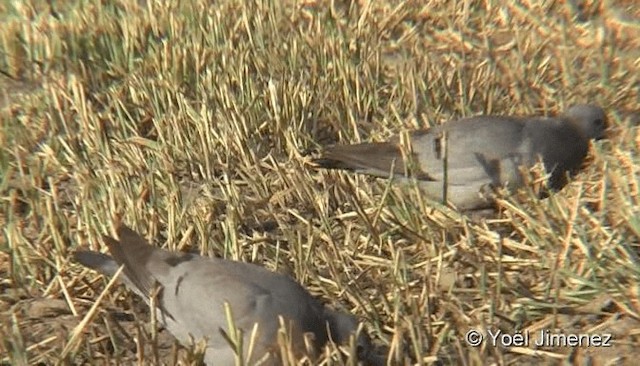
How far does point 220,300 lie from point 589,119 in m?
2.47

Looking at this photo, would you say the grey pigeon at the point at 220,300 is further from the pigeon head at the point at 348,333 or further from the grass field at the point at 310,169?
the grass field at the point at 310,169

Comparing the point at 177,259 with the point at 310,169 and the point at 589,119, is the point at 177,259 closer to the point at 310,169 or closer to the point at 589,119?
the point at 310,169

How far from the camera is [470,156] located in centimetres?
554

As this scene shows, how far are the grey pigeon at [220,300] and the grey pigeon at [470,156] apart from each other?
4.19 ft

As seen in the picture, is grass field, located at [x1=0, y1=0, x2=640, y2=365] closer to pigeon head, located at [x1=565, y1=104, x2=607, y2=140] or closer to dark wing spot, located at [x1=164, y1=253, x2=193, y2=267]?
pigeon head, located at [x1=565, y1=104, x2=607, y2=140]

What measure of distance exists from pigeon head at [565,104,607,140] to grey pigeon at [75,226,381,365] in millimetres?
2152

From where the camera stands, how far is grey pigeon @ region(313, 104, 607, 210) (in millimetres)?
5457

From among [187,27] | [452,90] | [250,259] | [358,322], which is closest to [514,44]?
[452,90]

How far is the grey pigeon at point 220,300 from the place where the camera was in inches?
159

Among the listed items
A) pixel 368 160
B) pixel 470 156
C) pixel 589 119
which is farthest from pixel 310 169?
pixel 589 119

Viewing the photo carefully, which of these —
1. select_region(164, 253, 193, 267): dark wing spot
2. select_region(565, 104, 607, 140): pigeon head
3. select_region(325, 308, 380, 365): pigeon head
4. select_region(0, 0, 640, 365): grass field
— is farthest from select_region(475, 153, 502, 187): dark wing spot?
select_region(164, 253, 193, 267): dark wing spot

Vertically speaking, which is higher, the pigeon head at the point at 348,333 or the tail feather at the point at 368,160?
the tail feather at the point at 368,160

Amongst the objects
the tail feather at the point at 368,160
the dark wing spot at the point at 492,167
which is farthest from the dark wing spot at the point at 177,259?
the dark wing spot at the point at 492,167

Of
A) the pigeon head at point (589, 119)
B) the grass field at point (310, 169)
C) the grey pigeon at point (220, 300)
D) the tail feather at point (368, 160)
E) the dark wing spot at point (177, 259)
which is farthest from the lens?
the pigeon head at point (589, 119)
